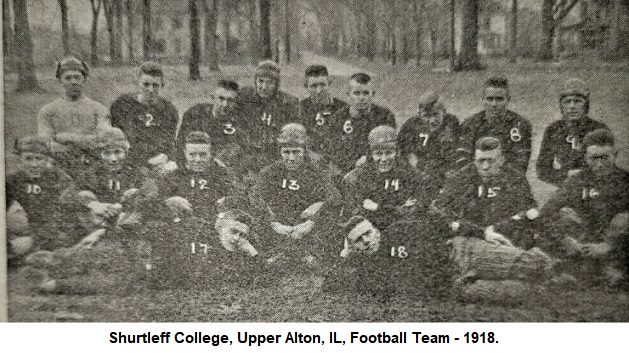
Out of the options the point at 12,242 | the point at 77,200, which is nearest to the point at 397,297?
the point at 77,200

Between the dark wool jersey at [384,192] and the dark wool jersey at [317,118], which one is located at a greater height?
the dark wool jersey at [317,118]

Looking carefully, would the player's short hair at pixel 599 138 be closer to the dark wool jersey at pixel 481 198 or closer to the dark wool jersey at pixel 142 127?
the dark wool jersey at pixel 481 198

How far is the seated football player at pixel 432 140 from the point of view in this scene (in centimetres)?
596

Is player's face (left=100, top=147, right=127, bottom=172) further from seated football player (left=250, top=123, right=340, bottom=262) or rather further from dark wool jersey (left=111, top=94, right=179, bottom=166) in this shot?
seated football player (left=250, top=123, right=340, bottom=262)

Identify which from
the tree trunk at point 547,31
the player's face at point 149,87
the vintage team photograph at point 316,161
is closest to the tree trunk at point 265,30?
the vintage team photograph at point 316,161

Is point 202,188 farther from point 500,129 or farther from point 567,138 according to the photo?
point 567,138

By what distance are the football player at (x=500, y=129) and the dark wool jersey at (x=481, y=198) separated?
0.34 feet

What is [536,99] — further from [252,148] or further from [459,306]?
[252,148]

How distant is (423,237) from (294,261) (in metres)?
0.97

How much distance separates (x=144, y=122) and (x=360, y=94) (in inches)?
63.4

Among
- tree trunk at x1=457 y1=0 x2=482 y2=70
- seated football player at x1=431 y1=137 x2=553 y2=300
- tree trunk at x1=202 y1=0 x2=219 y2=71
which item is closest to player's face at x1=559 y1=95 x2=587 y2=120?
seated football player at x1=431 y1=137 x2=553 y2=300

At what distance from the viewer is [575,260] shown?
5973 mm

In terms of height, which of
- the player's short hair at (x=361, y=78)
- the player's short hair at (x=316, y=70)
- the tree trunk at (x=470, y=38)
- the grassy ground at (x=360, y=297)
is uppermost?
the tree trunk at (x=470, y=38)

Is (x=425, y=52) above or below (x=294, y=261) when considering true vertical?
above
